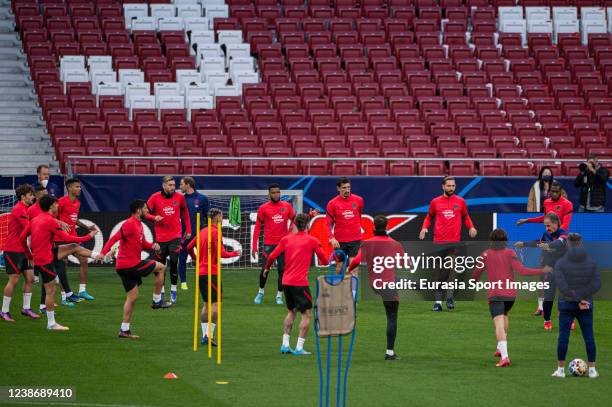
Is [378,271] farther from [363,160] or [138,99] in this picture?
[138,99]

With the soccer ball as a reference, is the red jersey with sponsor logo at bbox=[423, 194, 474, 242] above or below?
above

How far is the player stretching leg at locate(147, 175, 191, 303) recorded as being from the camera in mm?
19734

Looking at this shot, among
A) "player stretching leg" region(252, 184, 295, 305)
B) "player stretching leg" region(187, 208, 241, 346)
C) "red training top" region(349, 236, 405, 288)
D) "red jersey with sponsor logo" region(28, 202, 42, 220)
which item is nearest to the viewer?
"red training top" region(349, 236, 405, 288)

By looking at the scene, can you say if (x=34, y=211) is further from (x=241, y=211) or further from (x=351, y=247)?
(x=241, y=211)

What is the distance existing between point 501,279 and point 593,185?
12.5m

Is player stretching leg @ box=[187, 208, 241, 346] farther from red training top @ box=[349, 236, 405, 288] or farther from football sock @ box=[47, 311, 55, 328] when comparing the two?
football sock @ box=[47, 311, 55, 328]

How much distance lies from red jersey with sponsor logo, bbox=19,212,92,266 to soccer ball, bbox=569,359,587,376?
7.60 meters

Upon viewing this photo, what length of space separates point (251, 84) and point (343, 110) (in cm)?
311

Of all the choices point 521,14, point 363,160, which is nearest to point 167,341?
point 363,160

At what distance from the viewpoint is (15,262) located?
17.3 m

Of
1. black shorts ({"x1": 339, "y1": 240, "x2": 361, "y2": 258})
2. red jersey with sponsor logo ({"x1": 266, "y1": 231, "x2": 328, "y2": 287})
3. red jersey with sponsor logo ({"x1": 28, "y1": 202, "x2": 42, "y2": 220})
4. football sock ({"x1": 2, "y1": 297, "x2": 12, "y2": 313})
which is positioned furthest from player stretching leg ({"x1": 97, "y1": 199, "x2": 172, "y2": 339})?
black shorts ({"x1": 339, "y1": 240, "x2": 361, "y2": 258})

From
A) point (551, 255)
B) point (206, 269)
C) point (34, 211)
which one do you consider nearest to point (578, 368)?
point (551, 255)

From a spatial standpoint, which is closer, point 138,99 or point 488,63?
point 138,99

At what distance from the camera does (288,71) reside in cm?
3272
